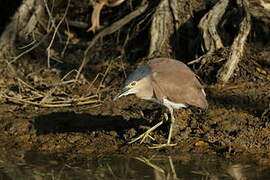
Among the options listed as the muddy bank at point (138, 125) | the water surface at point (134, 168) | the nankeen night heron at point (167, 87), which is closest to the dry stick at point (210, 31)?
the muddy bank at point (138, 125)

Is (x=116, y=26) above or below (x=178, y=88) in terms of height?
above

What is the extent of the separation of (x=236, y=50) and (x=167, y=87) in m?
1.59

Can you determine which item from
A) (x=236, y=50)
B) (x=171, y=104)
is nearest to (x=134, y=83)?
(x=171, y=104)

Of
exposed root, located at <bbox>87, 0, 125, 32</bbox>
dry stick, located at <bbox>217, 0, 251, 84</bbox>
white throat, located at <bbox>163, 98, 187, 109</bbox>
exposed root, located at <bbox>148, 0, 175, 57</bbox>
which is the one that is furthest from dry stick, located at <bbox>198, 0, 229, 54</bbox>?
exposed root, located at <bbox>87, 0, 125, 32</bbox>

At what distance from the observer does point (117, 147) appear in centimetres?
685

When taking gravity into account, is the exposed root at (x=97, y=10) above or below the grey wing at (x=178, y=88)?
above

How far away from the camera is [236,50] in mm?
7926

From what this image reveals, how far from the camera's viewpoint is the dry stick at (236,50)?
7.92 m

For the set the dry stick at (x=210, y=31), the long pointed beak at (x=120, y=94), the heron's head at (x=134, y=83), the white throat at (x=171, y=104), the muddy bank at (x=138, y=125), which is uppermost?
the dry stick at (x=210, y=31)

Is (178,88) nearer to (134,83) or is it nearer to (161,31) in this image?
(134,83)

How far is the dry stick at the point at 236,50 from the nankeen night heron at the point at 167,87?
119 centimetres

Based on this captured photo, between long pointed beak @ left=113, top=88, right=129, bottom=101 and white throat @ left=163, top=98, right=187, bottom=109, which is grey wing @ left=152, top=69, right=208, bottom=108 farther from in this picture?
long pointed beak @ left=113, top=88, right=129, bottom=101

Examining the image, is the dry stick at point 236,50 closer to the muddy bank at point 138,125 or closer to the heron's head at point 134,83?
the muddy bank at point 138,125

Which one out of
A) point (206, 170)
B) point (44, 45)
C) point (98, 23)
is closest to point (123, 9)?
point (98, 23)
